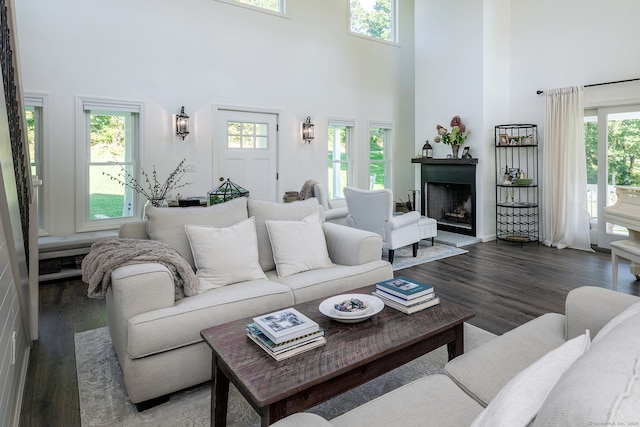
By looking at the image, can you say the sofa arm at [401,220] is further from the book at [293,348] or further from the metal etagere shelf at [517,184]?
the book at [293,348]

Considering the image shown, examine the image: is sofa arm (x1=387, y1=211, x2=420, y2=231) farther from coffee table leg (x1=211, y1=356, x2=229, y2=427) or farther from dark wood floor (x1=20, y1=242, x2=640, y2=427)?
coffee table leg (x1=211, y1=356, x2=229, y2=427)

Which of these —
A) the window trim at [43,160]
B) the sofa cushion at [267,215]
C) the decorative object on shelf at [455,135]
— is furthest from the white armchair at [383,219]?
the window trim at [43,160]

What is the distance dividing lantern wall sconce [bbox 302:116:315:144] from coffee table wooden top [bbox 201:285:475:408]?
15.6ft

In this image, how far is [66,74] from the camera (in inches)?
181

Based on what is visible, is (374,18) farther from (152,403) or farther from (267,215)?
(152,403)

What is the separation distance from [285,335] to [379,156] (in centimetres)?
646

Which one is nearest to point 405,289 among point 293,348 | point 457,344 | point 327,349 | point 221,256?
point 457,344

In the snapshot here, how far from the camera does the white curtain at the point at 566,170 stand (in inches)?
210

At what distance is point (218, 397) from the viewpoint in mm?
1705

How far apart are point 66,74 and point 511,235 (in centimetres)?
659

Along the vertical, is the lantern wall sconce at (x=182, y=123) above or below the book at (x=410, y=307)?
above

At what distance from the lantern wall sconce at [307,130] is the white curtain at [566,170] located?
3607 mm

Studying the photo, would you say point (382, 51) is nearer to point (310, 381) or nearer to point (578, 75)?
point (578, 75)

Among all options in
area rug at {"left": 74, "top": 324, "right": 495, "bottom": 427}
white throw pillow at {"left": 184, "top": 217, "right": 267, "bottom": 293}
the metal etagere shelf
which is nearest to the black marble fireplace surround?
the metal etagere shelf
